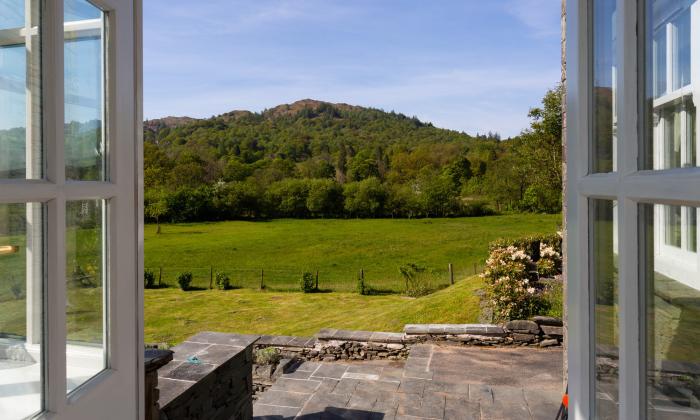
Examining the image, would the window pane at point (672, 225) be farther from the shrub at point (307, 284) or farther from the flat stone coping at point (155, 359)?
the shrub at point (307, 284)

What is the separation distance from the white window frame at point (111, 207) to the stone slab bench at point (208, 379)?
112 centimetres

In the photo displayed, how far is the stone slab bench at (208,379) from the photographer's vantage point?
7.32ft

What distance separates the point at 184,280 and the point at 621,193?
637 inches

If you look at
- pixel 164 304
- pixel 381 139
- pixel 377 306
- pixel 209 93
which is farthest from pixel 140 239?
pixel 209 93

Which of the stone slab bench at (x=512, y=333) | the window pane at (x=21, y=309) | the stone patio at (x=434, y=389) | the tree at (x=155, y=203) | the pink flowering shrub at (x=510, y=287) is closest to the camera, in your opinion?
the window pane at (x=21, y=309)

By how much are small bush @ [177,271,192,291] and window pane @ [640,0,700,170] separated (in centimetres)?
1624

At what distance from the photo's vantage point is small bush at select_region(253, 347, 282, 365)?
6383mm

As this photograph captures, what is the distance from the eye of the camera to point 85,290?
0.84 m

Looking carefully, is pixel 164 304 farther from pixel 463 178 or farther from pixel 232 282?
pixel 463 178

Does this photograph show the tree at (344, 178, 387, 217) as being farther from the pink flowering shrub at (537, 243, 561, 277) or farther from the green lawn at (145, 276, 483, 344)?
the pink flowering shrub at (537, 243, 561, 277)

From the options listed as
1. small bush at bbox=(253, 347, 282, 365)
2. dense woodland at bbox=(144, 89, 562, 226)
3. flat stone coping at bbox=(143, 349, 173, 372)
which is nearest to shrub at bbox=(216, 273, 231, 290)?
dense woodland at bbox=(144, 89, 562, 226)

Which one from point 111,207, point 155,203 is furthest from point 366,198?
point 111,207

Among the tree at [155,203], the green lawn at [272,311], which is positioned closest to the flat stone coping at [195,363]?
the green lawn at [272,311]

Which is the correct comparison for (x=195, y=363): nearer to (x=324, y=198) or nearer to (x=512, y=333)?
(x=512, y=333)
